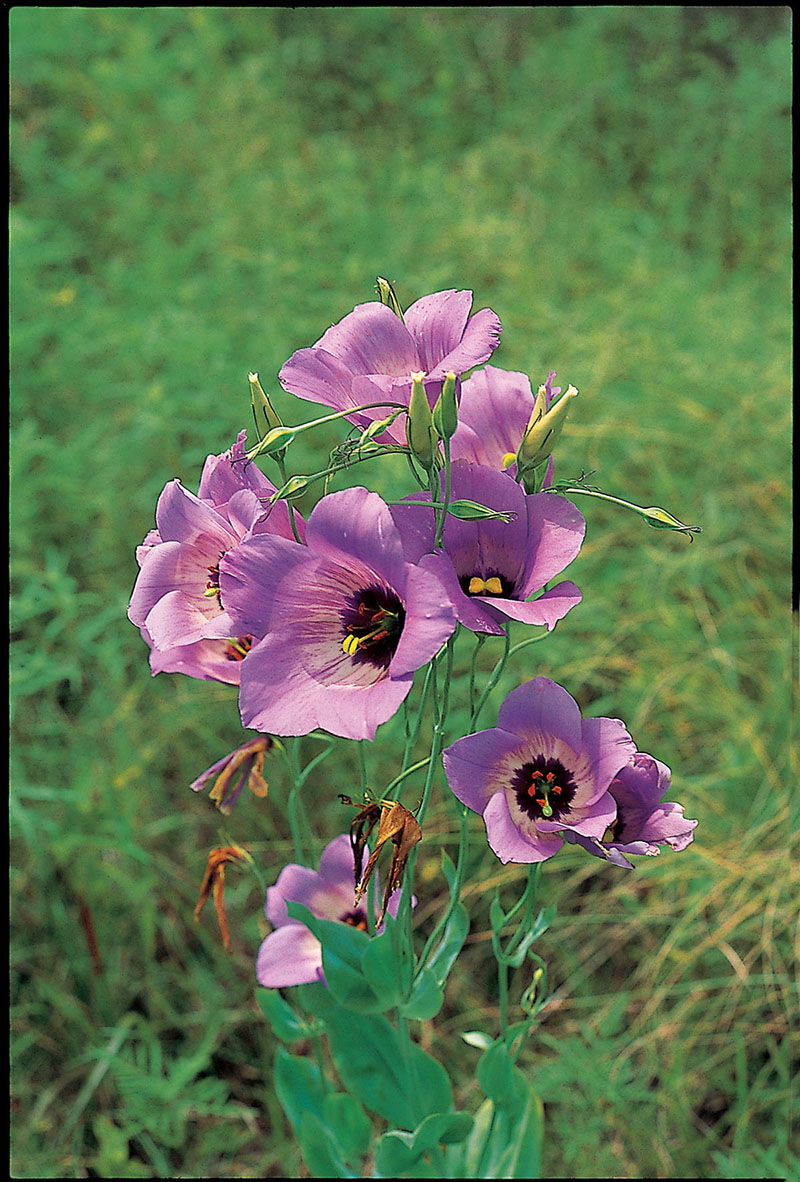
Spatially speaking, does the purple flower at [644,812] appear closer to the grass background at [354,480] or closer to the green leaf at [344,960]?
the green leaf at [344,960]

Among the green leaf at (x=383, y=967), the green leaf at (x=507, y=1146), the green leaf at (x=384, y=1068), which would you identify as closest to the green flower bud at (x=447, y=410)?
the green leaf at (x=383, y=967)

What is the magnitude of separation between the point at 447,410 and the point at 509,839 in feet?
0.75

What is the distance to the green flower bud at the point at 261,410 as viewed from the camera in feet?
1.90

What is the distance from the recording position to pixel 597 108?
2.87m

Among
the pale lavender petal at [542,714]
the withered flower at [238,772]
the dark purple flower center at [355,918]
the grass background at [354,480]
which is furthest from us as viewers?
the grass background at [354,480]

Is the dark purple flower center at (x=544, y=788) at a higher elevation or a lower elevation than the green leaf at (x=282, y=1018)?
higher

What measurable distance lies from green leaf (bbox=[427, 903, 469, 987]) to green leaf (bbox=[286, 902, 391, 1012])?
1.9 inches

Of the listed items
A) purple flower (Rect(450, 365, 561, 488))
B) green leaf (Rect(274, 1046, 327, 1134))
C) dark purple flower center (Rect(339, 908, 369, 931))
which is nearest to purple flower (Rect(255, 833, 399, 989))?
dark purple flower center (Rect(339, 908, 369, 931))

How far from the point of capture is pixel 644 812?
0.63 meters

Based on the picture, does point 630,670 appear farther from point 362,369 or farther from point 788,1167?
point 362,369

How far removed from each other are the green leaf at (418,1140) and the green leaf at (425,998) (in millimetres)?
82

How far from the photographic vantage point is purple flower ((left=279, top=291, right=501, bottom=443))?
1.86ft

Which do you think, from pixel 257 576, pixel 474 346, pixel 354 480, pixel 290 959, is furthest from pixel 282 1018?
pixel 354 480

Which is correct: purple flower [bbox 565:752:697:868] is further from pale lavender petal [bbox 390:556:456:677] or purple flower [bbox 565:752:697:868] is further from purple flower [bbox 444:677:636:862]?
pale lavender petal [bbox 390:556:456:677]
